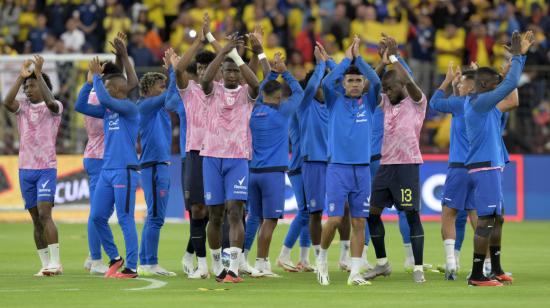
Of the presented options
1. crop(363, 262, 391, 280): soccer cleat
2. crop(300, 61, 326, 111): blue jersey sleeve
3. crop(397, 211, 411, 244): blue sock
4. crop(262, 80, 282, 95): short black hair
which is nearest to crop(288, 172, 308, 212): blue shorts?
A: crop(300, 61, 326, 111): blue jersey sleeve

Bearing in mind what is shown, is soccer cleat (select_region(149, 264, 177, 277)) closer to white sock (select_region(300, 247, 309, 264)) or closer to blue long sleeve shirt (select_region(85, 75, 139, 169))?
blue long sleeve shirt (select_region(85, 75, 139, 169))

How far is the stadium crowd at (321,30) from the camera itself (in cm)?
2916

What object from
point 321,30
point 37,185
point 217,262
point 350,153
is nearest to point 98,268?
point 37,185

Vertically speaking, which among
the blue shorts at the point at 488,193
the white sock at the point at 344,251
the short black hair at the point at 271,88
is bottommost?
the white sock at the point at 344,251

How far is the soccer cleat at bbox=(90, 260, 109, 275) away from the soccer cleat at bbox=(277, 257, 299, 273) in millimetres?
2636

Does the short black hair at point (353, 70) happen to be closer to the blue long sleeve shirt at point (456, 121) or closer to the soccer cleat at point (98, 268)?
the blue long sleeve shirt at point (456, 121)

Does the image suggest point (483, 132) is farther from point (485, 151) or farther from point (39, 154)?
point (39, 154)

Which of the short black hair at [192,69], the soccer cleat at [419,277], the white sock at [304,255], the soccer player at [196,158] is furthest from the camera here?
the white sock at [304,255]

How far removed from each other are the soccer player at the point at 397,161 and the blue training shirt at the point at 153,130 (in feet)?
10.1

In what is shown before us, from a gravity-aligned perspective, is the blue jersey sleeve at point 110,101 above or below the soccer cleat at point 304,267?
above

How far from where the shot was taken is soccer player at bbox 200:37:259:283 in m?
15.8

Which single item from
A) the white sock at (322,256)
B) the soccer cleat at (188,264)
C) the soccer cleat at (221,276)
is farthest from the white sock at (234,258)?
the soccer cleat at (188,264)

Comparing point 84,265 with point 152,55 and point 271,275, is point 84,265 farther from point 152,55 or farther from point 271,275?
point 152,55

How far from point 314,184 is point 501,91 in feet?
11.6
